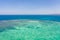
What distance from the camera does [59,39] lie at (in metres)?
6.93

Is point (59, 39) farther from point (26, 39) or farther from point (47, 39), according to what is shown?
point (26, 39)

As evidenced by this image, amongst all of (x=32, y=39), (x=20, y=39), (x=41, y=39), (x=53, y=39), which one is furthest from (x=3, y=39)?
(x=53, y=39)

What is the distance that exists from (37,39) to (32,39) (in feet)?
1.04

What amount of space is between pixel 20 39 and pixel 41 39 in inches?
52.1

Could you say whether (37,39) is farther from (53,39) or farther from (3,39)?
(3,39)

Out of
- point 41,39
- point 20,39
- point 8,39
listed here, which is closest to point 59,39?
point 41,39

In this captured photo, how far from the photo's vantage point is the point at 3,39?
7020 mm

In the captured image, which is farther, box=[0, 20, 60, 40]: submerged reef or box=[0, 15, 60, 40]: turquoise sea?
box=[0, 15, 60, 40]: turquoise sea

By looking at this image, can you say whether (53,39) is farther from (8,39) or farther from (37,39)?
(8,39)

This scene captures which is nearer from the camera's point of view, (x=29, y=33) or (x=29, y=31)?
(x=29, y=33)

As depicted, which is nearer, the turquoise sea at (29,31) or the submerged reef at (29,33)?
the submerged reef at (29,33)

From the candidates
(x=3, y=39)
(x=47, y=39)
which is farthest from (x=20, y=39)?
(x=47, y=39)

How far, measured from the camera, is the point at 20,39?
7.17 metres

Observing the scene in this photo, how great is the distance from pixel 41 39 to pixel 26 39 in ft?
3.10
